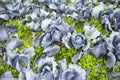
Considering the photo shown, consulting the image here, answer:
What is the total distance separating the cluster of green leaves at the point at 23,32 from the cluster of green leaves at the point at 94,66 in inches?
23.8

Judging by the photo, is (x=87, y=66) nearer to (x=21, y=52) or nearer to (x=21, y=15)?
(x=21, y=52)

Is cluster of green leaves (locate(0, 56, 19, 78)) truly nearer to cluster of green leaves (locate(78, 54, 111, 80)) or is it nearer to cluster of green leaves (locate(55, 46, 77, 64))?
cluster of green leaves (locate(55, 46, 77, 64))

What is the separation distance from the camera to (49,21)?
2941mm

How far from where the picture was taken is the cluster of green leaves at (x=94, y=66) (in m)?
2.57

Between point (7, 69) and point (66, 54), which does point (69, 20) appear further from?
point (7, 69)

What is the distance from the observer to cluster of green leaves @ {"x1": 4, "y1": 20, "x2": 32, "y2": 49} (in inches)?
116

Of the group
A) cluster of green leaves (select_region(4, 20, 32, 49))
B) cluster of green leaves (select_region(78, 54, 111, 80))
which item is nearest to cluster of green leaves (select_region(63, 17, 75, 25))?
cluster of green leaves (select_region(4, 20, 32, 49))

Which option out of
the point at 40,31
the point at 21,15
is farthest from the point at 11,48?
the point at 21,15

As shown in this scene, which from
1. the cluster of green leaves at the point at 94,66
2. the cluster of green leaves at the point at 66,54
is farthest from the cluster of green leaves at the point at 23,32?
the cluster of green leaves at the point at 94,66

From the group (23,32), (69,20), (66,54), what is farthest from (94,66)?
(23,32)

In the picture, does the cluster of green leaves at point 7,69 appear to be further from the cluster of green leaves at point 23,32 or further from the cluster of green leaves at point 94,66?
the cluster of green leaves at point 94,66

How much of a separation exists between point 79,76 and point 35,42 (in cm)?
69

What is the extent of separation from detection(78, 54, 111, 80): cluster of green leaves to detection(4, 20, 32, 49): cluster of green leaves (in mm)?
603

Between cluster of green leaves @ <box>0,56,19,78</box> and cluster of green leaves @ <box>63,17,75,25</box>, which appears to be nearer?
cluster of green leaves @ <box>0,56,19,78</box>
